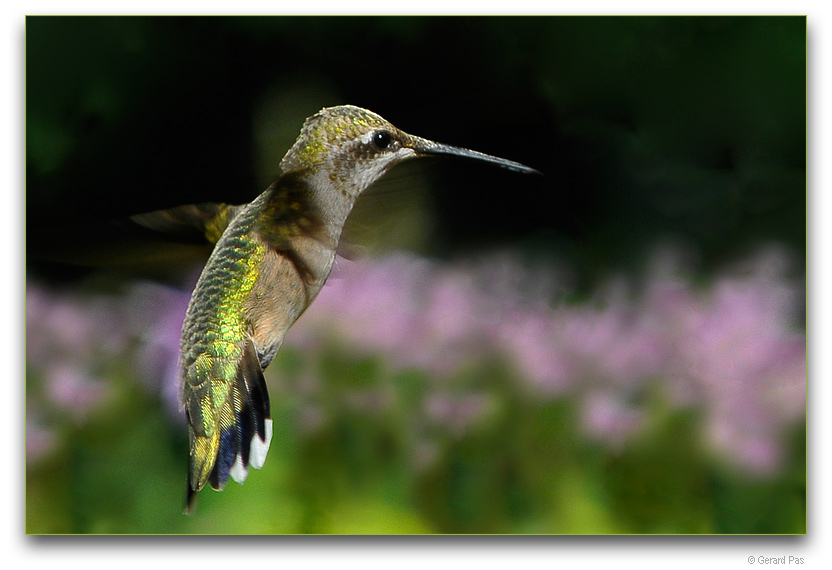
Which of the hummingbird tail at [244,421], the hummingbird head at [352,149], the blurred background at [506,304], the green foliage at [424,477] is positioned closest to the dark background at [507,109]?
the blurred background at [506,304]

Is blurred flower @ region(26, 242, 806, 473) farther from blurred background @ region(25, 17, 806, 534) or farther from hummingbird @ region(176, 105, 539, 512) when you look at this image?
hummingbird @ region(176, 105, 539, 512)

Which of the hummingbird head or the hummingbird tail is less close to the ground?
the hummingbird head

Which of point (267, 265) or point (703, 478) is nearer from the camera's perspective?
point (267, 265)

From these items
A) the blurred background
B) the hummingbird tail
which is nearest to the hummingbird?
the hummingbird tail

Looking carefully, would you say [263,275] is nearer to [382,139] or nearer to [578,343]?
Answer: [382,139]
